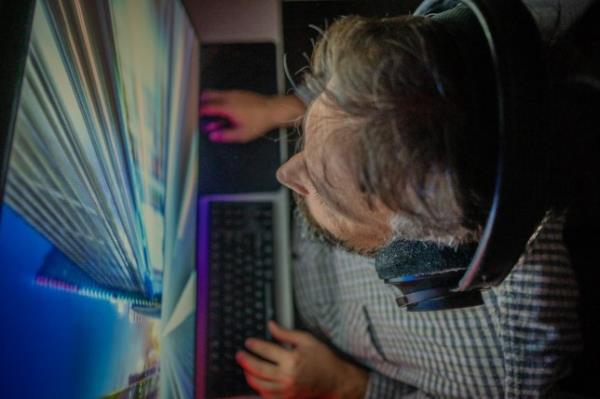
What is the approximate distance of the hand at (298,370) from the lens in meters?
0.76

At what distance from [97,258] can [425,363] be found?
524 mm

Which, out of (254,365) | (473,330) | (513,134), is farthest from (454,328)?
(513,134)

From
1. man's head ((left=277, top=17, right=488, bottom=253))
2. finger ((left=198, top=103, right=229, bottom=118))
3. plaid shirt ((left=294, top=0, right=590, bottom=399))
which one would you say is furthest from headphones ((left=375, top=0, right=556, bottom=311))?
finger ((left=198, top=103, right=229, bottom=118))

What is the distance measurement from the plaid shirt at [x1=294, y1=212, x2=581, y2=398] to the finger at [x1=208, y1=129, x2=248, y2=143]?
217 mm

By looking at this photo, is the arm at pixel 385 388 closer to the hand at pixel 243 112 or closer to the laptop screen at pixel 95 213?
the laptop screen at pixel 95 213

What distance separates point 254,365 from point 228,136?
15.2 inches

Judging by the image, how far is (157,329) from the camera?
1.86ft

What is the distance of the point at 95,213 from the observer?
0.41 meters

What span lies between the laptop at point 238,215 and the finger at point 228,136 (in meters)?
0.01

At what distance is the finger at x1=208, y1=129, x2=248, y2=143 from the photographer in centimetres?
83

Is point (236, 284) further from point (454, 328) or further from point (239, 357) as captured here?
point (454, 328)

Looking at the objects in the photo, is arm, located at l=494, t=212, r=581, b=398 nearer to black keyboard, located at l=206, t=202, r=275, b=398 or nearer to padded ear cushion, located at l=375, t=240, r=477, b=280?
padded ear cushion, located at l=375, t=240, r=477, b=280

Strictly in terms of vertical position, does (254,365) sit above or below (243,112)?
below

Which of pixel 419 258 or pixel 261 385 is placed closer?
pixel 419 258
